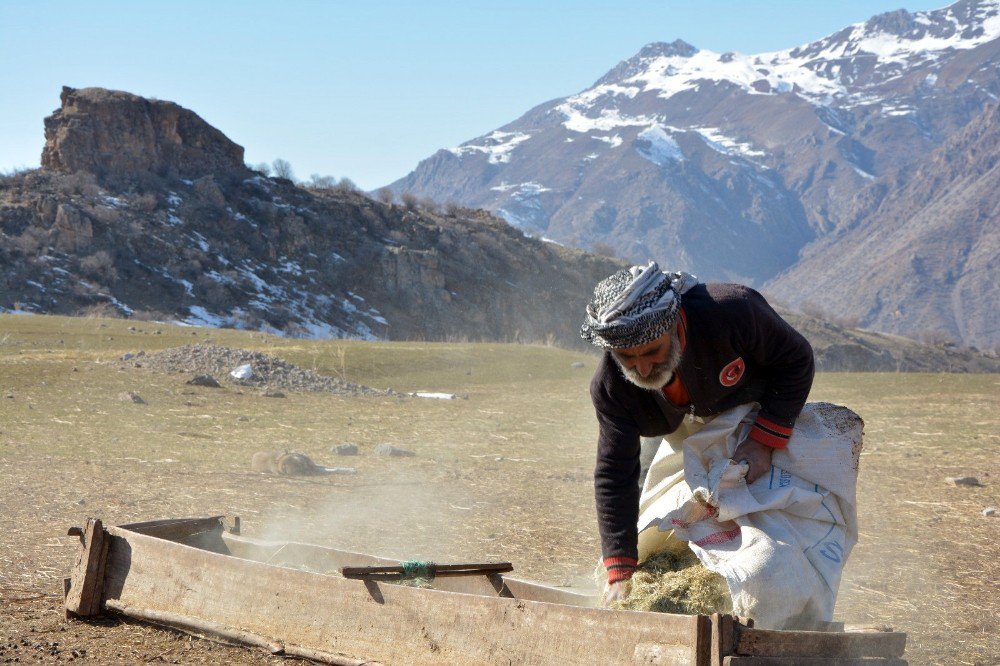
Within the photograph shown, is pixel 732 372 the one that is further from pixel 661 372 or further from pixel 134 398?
pixel 134 398

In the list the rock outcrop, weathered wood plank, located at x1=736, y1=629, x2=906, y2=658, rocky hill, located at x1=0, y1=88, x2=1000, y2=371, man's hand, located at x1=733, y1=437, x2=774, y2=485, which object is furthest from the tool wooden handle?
the rock outcrop

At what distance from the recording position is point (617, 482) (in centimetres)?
409

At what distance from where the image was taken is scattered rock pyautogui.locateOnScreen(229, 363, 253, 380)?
15.3 metres

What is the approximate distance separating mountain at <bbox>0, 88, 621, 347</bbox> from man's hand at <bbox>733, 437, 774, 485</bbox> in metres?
36.1

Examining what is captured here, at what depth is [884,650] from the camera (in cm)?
351

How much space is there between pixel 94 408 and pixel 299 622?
8.64m

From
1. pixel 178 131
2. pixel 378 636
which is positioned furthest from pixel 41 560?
pixel 178 131

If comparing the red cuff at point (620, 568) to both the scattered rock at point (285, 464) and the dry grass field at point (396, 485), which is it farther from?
the scattered rock at point (285, 464)

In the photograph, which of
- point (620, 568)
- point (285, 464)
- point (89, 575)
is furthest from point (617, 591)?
point (285, 464)

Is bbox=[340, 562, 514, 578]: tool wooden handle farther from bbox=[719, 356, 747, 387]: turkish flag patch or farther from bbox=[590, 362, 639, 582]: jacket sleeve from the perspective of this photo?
bbox=[719, 356, 747, 387]: turkish flag patch

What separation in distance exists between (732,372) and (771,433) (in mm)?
298

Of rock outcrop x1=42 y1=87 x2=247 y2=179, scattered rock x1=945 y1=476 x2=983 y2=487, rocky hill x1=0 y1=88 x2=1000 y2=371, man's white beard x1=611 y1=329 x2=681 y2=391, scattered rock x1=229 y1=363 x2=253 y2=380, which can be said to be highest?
rock outcrop x1=42 y1=87 x2=247 y2=179

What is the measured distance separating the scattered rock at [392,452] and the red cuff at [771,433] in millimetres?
6551

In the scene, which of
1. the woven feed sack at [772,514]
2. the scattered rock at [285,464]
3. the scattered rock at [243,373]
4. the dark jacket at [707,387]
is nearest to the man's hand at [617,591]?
the dark jacket at [707,387]
